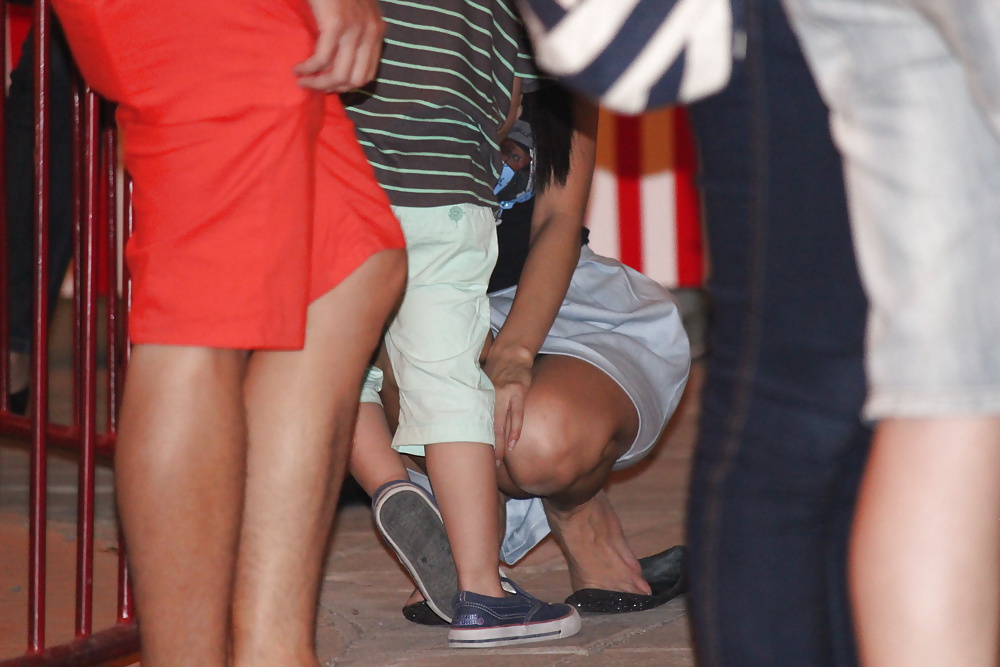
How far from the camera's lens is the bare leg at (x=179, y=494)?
44.6 inches

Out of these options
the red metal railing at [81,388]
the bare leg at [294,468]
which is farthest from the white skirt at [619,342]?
the bare leg at [294,468]

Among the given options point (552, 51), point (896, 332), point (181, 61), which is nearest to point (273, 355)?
point (181, 61)

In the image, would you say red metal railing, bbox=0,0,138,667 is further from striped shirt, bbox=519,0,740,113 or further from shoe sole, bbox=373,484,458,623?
striped shirt, bbox=519,0,740,113

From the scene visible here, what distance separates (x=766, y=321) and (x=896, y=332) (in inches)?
4.8

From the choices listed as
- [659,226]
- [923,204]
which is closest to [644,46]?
[923,204]

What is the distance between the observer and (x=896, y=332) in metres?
0.80

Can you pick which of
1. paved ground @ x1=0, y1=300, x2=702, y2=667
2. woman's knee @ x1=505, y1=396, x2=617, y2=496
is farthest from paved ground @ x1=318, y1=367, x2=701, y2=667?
woman's knee @ x1=505, y1=396, x2=617, y2=496

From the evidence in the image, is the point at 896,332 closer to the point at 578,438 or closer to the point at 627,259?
the point at 578,438

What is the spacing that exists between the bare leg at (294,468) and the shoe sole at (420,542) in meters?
0.46

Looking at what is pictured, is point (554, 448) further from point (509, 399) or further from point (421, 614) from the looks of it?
point (421, 614)

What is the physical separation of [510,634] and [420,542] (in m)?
0.19

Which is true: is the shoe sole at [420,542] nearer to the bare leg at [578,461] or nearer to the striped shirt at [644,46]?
the bare leg at [578,461]

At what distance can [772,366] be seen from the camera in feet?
2.97

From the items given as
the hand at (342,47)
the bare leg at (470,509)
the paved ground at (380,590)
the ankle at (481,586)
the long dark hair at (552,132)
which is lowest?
the paved ground at (380,590)
